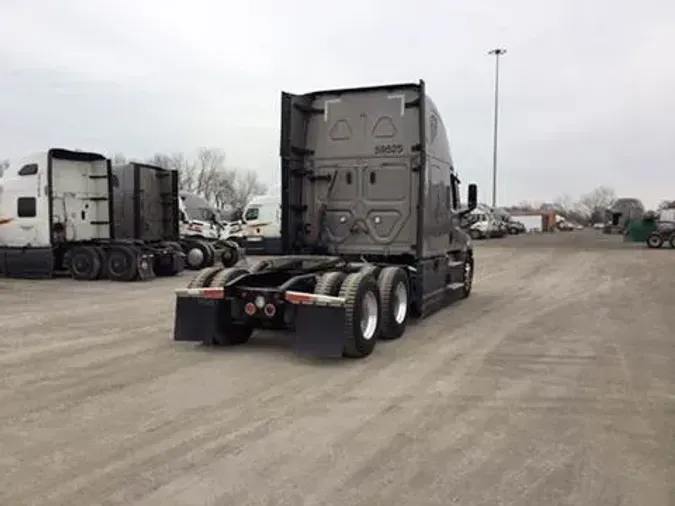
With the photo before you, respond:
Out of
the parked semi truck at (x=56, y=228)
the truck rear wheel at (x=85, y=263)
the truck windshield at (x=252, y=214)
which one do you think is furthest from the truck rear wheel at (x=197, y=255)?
the truck windshield at (x=252, y=214)

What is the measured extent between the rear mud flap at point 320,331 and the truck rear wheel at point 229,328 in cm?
121

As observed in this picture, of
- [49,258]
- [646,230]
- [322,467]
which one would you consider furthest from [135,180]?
[646,230]

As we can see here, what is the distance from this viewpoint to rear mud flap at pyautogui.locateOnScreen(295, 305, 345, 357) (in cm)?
767

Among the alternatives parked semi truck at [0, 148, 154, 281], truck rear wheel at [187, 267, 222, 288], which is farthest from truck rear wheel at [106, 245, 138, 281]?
truck rear wheel at [187, 267, 222, 288]

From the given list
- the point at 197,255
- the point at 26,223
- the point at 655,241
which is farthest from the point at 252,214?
the point at 655,241

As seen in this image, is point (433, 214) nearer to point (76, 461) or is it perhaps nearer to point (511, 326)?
point (511, 326)

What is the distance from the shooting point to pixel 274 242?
29.2m

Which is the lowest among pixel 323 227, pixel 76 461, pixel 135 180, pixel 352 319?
pixel 76 461

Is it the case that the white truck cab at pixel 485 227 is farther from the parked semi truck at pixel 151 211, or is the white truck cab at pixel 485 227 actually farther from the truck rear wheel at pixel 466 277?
the truck rear wheel at pixel 466 277

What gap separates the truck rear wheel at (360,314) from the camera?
7762mm

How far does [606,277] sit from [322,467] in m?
16.9

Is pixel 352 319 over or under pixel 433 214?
under

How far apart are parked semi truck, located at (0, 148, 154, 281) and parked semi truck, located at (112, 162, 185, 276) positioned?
3.69 ft

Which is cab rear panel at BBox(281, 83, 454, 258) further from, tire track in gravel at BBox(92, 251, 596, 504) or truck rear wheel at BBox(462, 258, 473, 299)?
tire track in gravel at BBox(92, 251, 596, 504)
